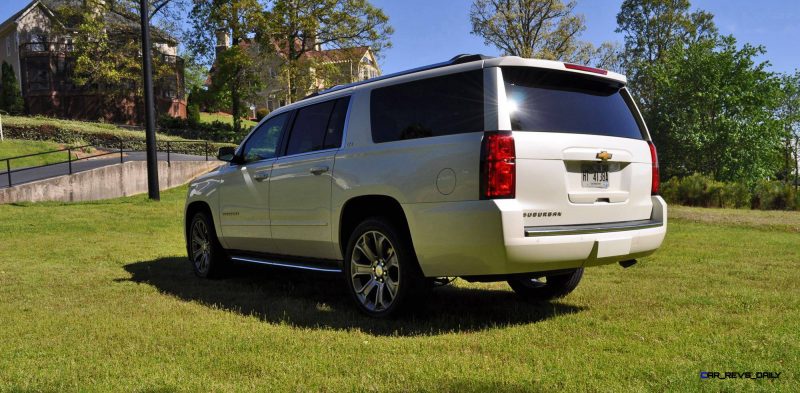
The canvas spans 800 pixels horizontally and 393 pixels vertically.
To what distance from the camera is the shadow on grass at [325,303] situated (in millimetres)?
4855

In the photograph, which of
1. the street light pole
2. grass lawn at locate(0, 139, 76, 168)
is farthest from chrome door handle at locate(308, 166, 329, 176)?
grass lawn at locate(0, 139, 76, 168)

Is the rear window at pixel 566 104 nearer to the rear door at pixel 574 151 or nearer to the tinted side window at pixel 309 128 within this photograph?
the rear door at pixel 574 151

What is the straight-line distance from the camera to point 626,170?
191 inches

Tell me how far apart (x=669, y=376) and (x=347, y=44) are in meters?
40.2

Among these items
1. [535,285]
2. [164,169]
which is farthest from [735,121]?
[535,285]

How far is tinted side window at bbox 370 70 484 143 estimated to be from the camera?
4.41 meters

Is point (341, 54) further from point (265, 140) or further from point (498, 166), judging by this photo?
point (498, 166)

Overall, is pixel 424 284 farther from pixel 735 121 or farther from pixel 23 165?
pixel 735 121

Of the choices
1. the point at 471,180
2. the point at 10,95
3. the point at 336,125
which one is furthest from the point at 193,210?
the point at 10,95

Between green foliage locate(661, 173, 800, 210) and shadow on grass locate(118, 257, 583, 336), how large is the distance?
19.3 m

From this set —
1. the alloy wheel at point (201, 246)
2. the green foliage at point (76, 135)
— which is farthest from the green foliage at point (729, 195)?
the green foliage at point (76, 135)

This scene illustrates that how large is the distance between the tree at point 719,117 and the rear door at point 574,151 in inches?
1288

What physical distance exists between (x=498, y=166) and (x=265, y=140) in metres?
3.30

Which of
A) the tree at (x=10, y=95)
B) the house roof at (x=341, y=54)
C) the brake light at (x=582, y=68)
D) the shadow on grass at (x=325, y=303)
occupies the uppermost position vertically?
the house roof at (x=341, y=54)
